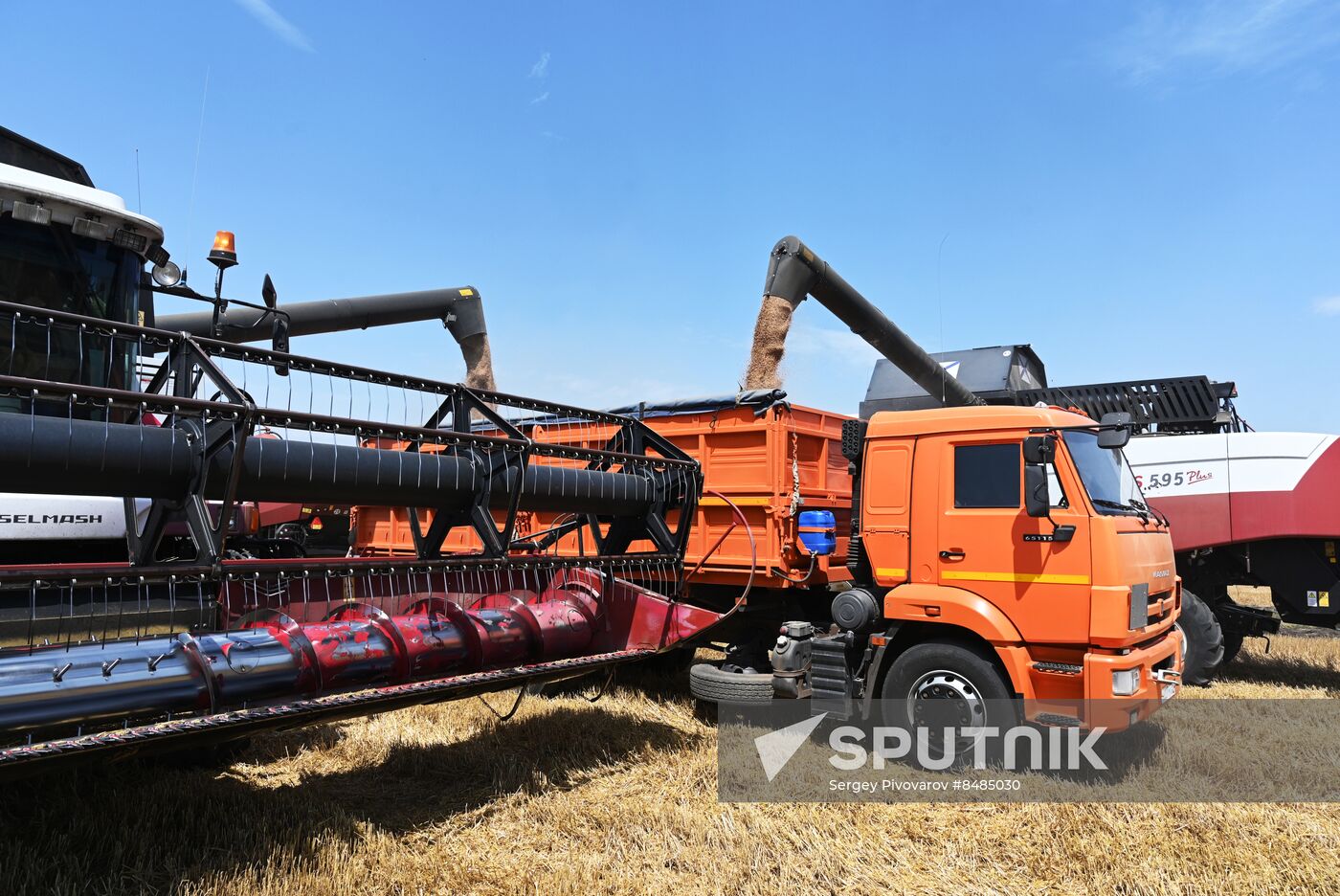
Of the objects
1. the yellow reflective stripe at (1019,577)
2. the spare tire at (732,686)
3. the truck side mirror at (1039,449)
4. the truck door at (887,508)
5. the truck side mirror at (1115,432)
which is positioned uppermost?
the truck side mirror at (1115,432)

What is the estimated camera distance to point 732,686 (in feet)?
19.9

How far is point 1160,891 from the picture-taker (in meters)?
3.58

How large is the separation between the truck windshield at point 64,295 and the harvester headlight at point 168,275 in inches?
8.7

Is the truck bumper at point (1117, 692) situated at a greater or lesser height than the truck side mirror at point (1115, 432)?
lesser

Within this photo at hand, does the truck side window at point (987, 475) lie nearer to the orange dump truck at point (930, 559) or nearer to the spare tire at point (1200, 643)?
the orange dump truck at point (930, 559)

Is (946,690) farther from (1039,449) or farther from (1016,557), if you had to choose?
(1039,449)

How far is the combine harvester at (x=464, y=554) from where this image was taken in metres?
3.45

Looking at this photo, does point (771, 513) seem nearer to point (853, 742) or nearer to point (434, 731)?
point (853, 742)

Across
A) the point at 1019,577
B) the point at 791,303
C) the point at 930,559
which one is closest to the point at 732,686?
the point at 930,559

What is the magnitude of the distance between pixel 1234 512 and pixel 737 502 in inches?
195

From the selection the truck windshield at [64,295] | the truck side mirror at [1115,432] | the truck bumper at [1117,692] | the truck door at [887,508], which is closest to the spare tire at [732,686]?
the truck door at [887,508]

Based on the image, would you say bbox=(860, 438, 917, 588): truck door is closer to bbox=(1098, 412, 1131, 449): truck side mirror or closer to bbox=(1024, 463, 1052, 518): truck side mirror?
bbox=(1024, 463, 1052, 518): truck side mirror

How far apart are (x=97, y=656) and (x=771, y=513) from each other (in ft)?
13.7

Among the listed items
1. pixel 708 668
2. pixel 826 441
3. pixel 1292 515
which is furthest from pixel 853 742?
pixel 1292 515
